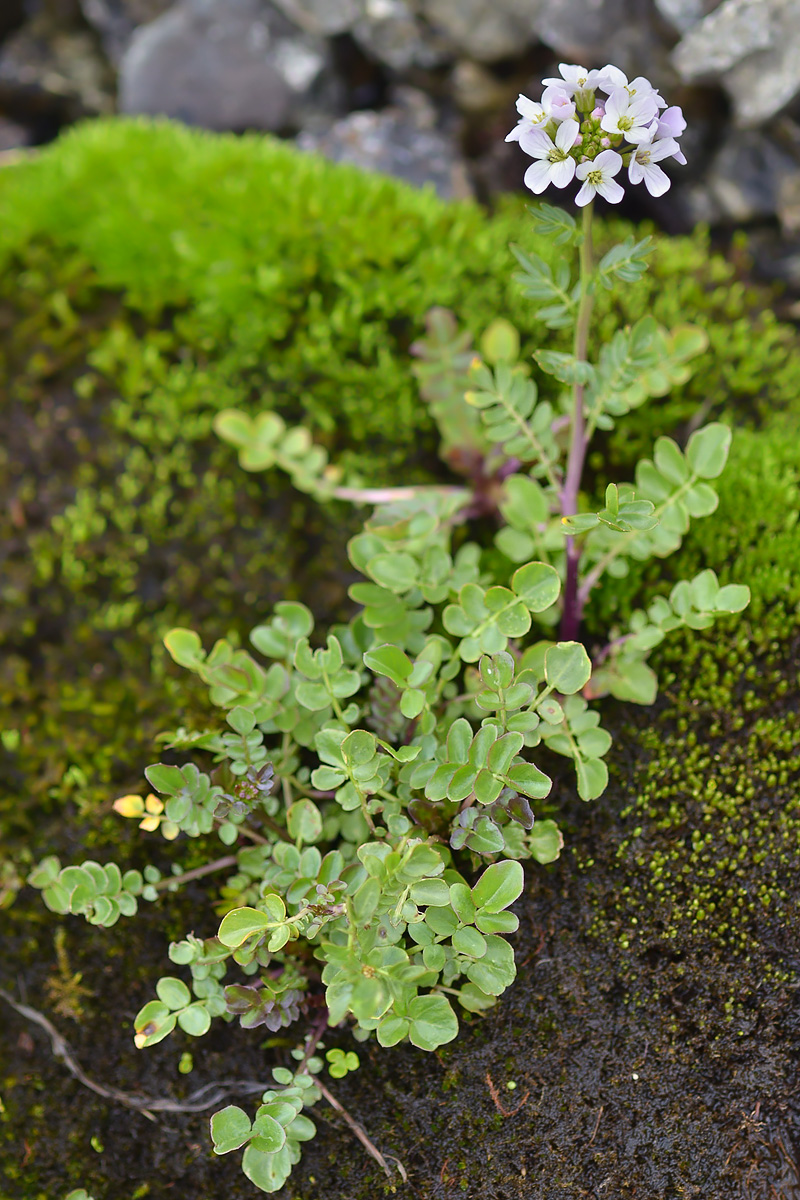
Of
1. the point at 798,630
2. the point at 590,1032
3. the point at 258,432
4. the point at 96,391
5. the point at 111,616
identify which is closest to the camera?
the point at 590,1032

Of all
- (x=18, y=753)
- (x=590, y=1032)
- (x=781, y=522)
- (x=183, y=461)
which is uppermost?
(x=781, y=522)

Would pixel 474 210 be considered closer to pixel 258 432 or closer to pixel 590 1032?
pixel 258 432

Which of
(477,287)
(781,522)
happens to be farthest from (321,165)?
(781,522)

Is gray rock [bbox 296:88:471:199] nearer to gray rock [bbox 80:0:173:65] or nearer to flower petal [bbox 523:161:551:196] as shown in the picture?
gray rock [bbox 80:0:173:65]

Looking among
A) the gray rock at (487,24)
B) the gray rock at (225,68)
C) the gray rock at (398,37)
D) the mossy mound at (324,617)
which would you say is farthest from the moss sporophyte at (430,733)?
the gray rock at (225,68)

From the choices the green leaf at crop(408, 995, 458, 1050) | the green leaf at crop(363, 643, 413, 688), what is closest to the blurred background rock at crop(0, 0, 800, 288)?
the green leaf at crop(363, 643, 413, 688)

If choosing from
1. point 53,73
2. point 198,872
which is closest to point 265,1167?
point 198,872
